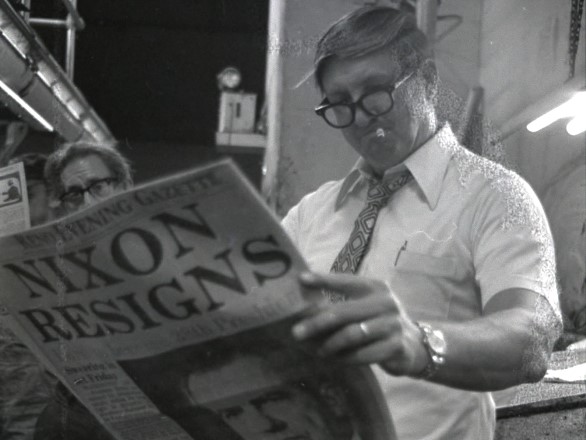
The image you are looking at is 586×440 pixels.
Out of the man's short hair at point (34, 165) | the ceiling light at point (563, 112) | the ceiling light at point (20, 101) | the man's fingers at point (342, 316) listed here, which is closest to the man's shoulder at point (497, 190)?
the ceiling light at point (563, 112)

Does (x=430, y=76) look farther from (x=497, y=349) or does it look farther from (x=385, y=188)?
(x=497, y=349)

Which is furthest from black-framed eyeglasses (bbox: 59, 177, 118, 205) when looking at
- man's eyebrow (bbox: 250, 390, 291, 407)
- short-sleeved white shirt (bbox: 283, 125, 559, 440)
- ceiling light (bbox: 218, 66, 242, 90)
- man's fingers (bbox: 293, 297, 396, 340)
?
man's fingers (bbox: 293, 297, 396, 340)

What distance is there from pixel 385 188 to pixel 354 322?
41 centimetres

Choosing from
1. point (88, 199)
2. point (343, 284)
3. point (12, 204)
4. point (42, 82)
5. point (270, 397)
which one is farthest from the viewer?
point (42, 82)

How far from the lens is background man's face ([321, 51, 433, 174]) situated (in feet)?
2.74

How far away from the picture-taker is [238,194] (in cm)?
51

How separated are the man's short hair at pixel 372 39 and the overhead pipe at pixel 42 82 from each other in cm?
80

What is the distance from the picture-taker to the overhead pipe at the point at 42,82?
155 cm

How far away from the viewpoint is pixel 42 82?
64.9 inches

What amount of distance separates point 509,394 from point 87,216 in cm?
84

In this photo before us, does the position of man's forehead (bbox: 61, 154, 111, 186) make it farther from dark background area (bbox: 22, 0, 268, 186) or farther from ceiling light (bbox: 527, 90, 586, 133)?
ceiling light (bbox: 527, 90, 586, 133)

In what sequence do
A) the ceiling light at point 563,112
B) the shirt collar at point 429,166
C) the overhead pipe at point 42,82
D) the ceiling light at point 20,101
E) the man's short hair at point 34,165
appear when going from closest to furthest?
1. the shirt collar at point 429,166
2. the ceiling light at point 563,112
3. the man's short hair at point 34,165
4. the overhead pipe at point 42,82
5. the ceiling light at point 20,101

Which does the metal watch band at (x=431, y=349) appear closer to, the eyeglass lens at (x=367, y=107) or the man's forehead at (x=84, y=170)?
the eyeglass lens at (x=367, y=107)

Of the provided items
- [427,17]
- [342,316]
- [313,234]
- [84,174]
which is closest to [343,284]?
[342,316]
